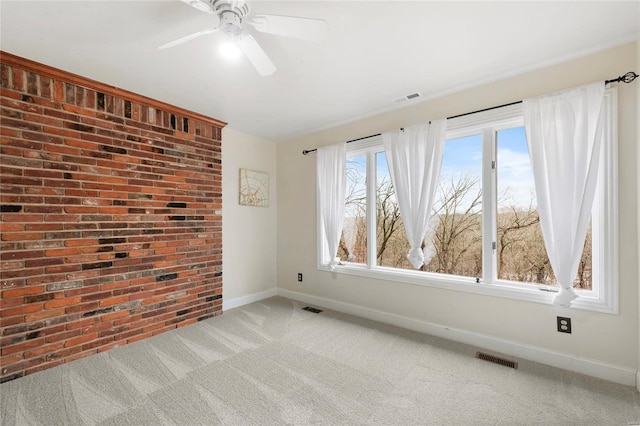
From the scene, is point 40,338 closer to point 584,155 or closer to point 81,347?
point 81,347

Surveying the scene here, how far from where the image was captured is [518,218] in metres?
2.45

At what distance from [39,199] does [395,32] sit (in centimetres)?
297

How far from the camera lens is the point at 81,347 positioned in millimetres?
2344

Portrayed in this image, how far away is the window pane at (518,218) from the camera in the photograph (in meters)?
2.36

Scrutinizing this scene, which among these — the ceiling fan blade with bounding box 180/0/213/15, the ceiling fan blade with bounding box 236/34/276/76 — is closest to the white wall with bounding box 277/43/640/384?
the ceiling fan blade with bounding box 236/34/276/76

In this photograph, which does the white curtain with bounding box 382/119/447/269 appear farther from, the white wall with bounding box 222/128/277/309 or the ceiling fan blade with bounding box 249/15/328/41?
the white wall with bounding box 222/128/277/309

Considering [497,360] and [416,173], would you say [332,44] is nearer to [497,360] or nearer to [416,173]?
[416,173]

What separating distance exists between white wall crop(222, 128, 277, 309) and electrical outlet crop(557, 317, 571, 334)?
3.38m

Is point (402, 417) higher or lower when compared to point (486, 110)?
lower

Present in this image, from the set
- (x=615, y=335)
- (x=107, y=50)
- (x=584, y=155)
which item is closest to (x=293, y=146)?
(x=107, y=50)

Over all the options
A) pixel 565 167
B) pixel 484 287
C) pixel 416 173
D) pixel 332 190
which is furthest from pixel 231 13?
pixel 484 287

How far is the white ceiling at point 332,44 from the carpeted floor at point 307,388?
2.42 meters

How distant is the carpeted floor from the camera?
1.66 m

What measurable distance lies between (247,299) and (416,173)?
280 cm
